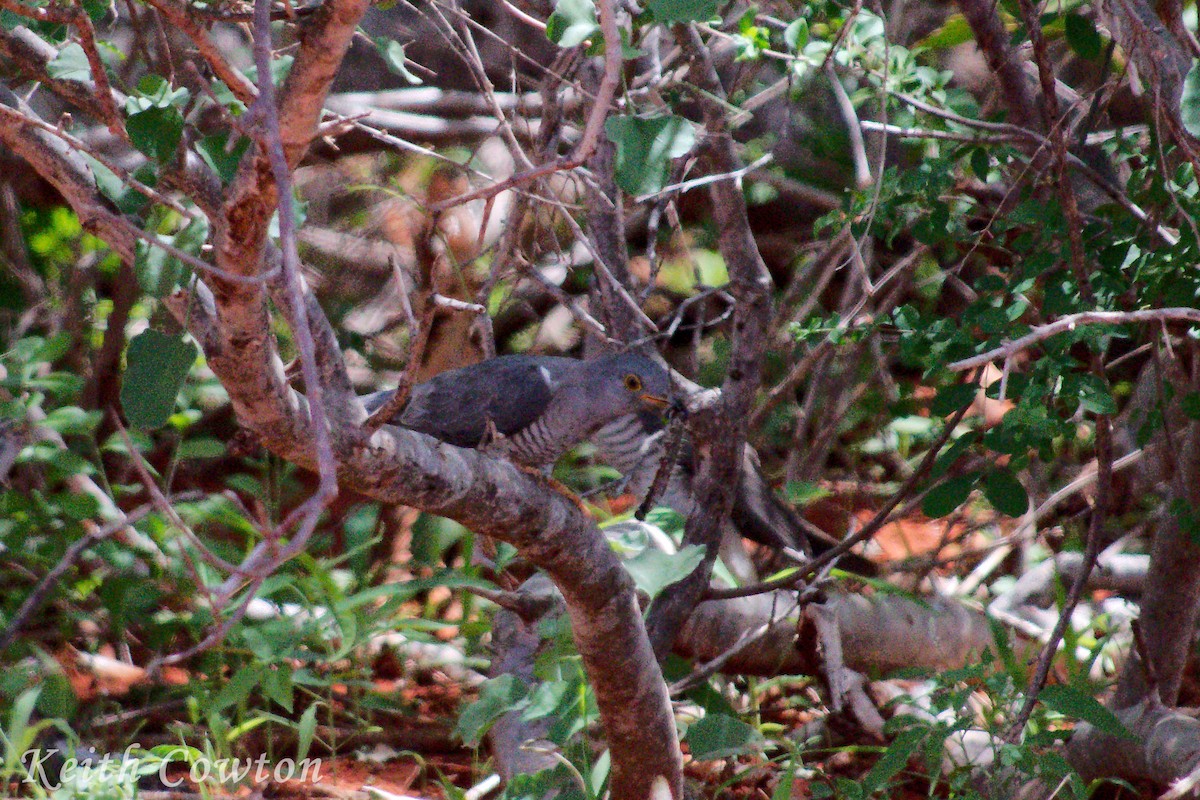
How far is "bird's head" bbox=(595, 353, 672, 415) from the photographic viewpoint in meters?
3.20

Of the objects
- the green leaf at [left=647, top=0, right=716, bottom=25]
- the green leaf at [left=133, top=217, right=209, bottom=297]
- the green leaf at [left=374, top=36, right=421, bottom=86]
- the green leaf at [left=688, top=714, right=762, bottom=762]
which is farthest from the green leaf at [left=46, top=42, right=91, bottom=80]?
the green leaf at [left=688, top=714, right=762, bottom=762]

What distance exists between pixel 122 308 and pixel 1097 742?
13.3 ft

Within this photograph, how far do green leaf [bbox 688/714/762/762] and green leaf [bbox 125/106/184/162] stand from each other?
1516 mm

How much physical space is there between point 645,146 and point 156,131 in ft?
2.27

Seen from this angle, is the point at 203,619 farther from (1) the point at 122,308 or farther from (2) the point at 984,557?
(2) the point at 984,557

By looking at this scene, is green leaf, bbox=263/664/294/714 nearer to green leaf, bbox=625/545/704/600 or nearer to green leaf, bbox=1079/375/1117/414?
green leaf, bbox=625/545/704/600

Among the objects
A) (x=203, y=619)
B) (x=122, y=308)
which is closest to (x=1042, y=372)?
(x=203, y=619)

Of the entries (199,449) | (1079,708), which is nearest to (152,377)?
(1079,708)

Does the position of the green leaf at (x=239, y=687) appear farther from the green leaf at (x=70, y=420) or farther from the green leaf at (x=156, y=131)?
the green leaf at (x=156, y=131)

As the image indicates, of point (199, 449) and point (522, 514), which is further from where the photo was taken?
point (199, 449)

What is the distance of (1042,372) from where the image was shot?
7.70ft

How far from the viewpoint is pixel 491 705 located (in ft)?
7.27

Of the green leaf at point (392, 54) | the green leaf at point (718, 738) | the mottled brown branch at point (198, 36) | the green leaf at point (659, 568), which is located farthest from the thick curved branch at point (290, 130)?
the green leaf at point (718, 738)

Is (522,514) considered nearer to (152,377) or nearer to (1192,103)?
(152,377)
